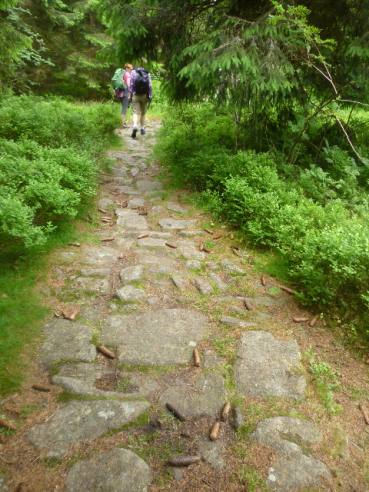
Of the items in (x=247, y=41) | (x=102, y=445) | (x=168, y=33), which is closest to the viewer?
(x=102, y=445)

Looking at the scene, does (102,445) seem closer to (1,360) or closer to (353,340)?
(1,360)

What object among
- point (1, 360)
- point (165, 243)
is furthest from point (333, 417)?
point (165, 243)

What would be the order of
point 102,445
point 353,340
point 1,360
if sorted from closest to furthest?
point 102,445, point 1,360, point 353,340

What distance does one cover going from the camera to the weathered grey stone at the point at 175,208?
22.1ft

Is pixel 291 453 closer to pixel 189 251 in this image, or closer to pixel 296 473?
pixel 296 473

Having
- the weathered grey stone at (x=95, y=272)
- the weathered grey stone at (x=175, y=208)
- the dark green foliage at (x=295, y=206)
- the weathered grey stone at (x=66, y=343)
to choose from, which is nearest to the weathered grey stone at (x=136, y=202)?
the weathered grey stone at (x=175, y=208)

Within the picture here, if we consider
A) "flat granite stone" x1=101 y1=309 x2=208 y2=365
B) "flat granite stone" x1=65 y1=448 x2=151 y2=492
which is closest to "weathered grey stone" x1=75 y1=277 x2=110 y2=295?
"flat granite stone" x1=101 y1=309 x2=208 y2=365

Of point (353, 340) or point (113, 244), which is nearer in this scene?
point (353, 340)

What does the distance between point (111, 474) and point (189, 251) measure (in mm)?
3369

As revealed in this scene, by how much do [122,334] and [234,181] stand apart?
3599 millimetres

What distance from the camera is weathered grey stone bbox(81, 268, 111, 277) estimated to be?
178 inches

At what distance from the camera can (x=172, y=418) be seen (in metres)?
2.76

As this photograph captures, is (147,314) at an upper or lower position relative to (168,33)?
lower

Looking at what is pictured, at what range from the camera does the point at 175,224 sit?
6215 millimetres
